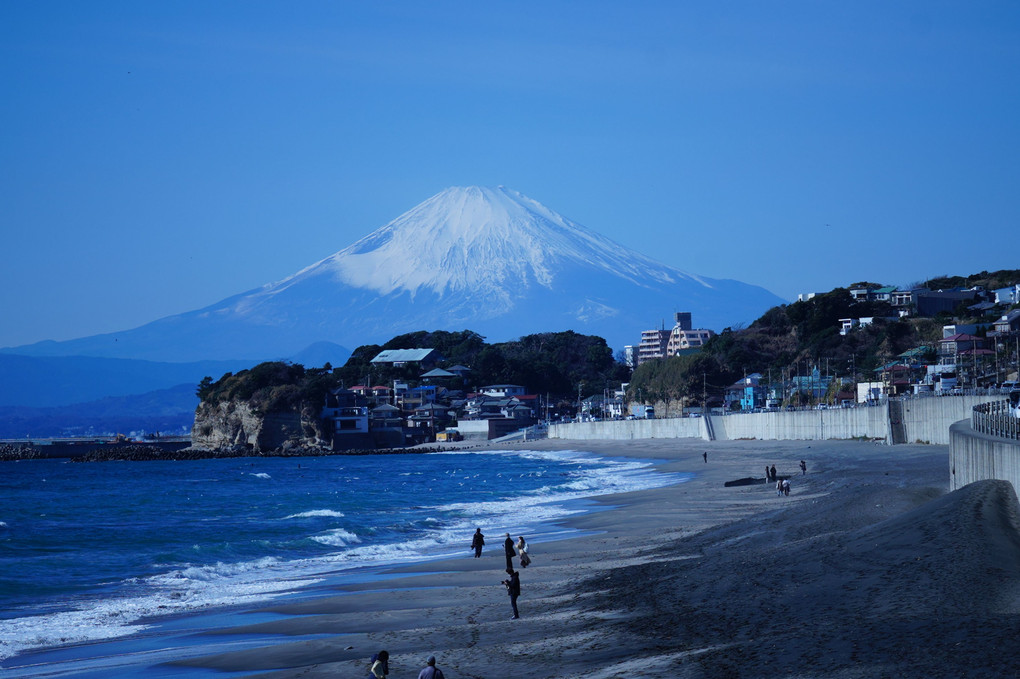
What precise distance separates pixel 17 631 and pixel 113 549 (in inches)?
518

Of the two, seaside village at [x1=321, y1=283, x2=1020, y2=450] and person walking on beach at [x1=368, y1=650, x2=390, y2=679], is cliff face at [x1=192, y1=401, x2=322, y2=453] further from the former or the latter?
person walking on beach at [x1=368, y1=650, x2=390, y2=679]

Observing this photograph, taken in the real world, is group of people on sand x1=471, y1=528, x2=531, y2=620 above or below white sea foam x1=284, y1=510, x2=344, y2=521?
above

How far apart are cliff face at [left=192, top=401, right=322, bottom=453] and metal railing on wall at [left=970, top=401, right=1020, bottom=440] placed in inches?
4449

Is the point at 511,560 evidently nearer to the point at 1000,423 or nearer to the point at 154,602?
the point at 154,602

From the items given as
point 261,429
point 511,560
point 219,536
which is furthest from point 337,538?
point 261,429

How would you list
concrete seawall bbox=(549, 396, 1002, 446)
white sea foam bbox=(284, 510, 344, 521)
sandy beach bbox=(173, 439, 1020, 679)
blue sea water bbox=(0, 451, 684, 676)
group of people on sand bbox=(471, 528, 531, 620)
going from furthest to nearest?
concrete seawall bbox=(549, 396, 1002, 446) < white sea foam bbox=(284, 510, 344, 521) < blue sea water bbox=(0, 451, 684, 676) < group of people on sand bbox=(471, 528, 531, 620) < sandy beach bbox=(173, 439, 1020, 679)

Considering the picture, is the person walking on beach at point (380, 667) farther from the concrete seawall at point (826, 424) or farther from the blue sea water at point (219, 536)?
the concrete seawall at point (826, 424)

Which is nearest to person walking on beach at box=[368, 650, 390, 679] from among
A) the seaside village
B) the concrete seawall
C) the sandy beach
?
the sandy beach

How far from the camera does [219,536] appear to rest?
32.8m

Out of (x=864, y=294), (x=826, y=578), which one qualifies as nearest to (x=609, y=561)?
(x=826, y=578)

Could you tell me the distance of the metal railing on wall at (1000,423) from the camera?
19.6 m

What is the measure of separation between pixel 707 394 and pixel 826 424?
2258 inches

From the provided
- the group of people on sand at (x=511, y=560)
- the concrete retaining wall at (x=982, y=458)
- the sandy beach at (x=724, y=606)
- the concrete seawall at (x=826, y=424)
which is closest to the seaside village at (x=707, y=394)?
the concrete seawall at (x=826, y=424)

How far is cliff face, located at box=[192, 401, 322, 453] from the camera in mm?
133250
